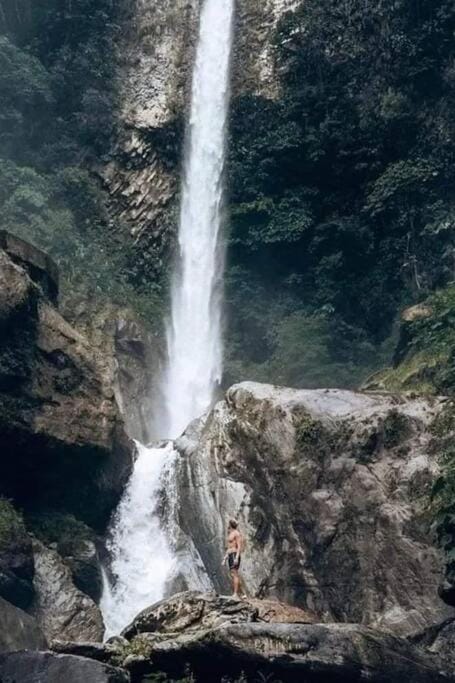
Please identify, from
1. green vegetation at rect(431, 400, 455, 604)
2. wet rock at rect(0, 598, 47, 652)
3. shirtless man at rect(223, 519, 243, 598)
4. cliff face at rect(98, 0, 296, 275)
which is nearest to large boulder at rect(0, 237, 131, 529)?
wet rock at rect(0, 598, 47, 652)

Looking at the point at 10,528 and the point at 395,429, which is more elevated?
the point at 395,429

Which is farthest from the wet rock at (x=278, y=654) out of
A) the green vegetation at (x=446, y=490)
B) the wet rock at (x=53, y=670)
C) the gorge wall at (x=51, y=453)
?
the gorge wall at (x=51, y=453)

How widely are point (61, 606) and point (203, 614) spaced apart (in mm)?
4813

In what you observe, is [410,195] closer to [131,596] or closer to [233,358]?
[233,358]

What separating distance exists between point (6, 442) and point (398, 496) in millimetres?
7746

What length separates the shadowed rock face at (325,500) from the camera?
15680 mm

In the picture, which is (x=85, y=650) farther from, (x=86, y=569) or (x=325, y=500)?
(x=325, y=500)

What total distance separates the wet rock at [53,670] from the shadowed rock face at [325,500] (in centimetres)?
579

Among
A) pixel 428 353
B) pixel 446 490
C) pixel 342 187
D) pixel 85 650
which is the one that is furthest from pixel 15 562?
pixel 342 187

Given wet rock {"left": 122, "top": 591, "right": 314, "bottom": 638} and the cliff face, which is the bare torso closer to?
wet rock {"left": 122, "top": 591, "right": 314, "bottom": 638}

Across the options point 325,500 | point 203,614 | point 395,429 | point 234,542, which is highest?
point 395,429

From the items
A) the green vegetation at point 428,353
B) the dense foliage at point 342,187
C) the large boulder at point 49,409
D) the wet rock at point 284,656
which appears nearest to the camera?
the wet rock at point 284,656

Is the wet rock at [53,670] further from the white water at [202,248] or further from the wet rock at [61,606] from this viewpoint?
the white water at [202,248]

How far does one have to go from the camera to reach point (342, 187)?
2898cm
